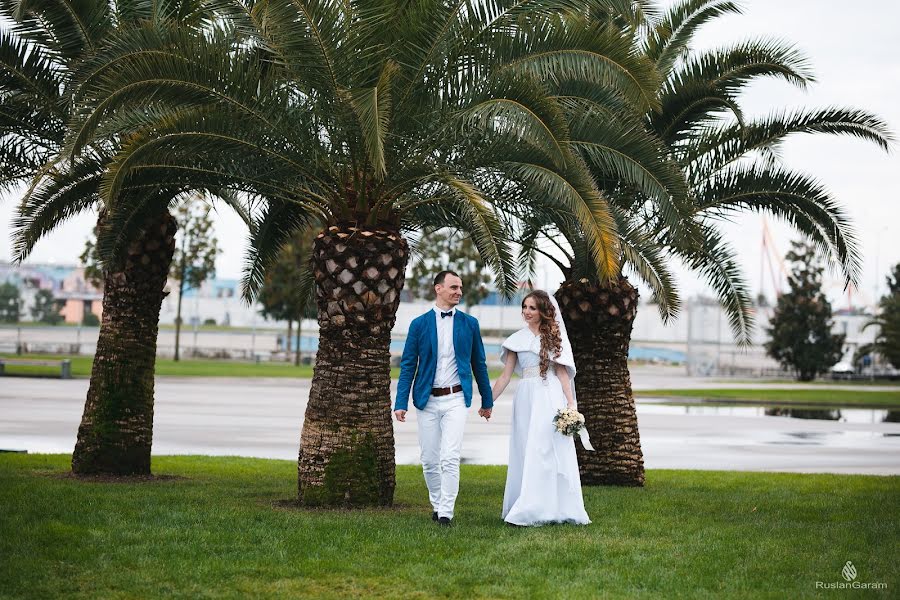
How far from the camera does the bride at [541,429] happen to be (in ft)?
29.2

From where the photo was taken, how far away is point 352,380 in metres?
10.1

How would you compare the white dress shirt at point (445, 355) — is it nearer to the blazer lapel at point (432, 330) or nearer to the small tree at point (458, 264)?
the blazer lapel at point (432, 330)

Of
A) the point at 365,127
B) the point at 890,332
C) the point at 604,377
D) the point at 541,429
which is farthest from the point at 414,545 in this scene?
the point at 890,332

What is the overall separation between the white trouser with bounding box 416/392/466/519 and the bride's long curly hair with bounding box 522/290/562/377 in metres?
0.82

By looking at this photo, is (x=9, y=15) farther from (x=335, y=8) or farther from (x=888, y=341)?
(x=888, y=341)

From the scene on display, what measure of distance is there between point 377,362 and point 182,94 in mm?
3149

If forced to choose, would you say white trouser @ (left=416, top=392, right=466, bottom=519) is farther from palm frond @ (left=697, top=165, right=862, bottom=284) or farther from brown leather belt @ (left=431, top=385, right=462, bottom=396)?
palm frond @ (left=697, top=165, right=862, bottom=284)

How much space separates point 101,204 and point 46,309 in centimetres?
5547

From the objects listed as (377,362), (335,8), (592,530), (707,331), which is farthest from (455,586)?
(707,331)

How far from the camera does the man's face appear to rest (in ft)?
29.3

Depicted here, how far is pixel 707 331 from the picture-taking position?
61969 mm

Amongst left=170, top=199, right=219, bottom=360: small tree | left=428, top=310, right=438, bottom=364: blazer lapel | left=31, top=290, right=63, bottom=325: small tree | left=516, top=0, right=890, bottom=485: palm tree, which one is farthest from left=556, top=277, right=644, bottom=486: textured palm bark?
left=31, top=290, right=63, bottom=325: small tree

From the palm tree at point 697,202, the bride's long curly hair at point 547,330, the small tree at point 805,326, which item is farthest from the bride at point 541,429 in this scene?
the small tree at point 805,326

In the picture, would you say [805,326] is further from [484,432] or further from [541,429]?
[541,429]
